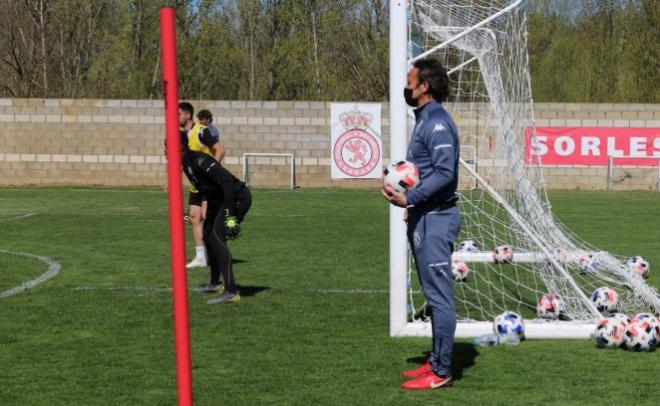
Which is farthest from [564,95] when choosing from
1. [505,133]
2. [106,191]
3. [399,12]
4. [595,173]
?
[399,12]

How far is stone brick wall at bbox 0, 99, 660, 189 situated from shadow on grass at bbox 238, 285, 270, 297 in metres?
20.2

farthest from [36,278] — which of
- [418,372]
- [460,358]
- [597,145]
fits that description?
[597,145]

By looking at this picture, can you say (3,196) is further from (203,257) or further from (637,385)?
(637,385)

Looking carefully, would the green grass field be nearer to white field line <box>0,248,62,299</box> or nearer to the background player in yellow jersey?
white field line <box>0,248,62,299</box>

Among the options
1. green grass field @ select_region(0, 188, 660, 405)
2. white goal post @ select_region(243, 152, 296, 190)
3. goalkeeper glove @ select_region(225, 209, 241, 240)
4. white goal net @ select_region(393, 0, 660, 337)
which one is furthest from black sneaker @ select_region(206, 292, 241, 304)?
white goal post @ select_region(243, 152, 296, 190)

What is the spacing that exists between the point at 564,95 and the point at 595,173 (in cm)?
1629

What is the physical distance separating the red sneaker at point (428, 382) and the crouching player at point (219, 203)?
12.1ft

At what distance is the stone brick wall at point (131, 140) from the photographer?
31.9 metres

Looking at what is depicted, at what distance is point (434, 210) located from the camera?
22.5 ft

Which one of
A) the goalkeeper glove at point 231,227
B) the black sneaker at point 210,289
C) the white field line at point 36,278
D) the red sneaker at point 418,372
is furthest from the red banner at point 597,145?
the red sneaker at point 418,372

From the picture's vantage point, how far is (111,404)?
259 inches

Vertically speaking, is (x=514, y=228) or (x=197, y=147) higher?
(x=197, y=147)

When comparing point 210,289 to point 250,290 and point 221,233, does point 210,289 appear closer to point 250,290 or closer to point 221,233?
point 250,290

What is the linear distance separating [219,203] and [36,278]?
9.21ft
